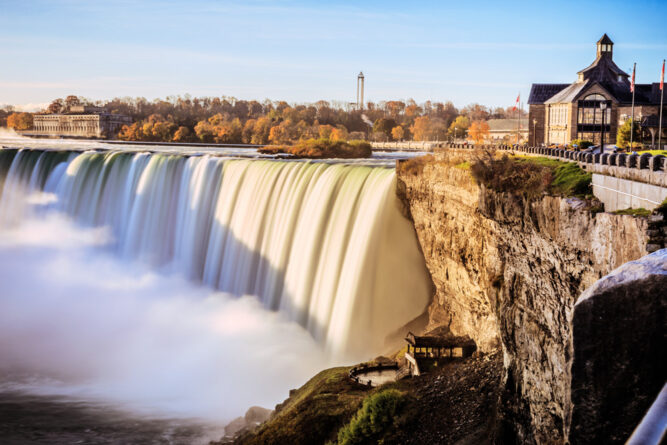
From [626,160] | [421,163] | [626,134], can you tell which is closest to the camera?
[626,160]

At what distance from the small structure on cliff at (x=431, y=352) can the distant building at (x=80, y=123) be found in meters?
124

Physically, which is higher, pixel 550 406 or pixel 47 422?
pixel 550 406

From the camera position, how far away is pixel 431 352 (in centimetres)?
2359

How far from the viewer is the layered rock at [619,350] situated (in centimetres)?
597

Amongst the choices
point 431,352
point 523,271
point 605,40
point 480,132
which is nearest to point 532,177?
point 523,271

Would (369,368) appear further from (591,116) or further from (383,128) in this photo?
(383,128)

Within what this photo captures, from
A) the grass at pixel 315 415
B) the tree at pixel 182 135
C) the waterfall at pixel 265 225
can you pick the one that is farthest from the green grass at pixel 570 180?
the tree at pixel 182 135

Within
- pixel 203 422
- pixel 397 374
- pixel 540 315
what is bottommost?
pixel 203 422

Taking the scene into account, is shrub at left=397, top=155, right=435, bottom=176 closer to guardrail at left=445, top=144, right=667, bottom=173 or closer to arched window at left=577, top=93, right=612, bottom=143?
guardrail at left=445, top=144, right=667, bottom=173

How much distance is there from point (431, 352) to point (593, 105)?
133ft

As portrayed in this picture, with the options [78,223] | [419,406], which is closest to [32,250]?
[78,223]

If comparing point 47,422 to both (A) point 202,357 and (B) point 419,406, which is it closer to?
(A) point 202,357

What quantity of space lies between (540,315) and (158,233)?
101 ft

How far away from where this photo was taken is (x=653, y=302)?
594cm
